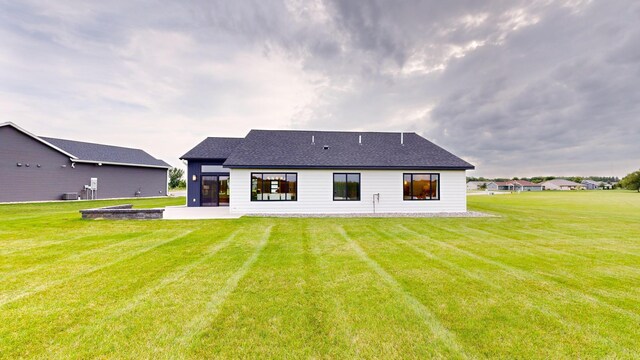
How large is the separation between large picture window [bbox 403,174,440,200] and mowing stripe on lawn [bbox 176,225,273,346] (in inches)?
443

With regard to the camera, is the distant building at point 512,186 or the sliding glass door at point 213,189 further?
the distant building at point 512,186

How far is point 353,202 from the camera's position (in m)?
14.0

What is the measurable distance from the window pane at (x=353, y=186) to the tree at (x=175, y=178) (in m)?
41.5

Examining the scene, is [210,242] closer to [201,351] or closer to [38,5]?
[201,351]

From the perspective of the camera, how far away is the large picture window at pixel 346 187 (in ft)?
46.0

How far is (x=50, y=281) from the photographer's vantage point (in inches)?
167

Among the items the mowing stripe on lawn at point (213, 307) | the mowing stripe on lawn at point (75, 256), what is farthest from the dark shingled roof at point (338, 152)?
the mowing stripe on lawn at point (213, 307)

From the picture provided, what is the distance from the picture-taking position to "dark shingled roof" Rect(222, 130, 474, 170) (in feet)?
45.3

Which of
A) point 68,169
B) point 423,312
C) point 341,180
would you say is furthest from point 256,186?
point 68,169

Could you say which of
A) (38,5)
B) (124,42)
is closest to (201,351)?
(124,42)

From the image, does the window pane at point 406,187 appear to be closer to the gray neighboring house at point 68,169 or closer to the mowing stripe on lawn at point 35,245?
the mowing stripe on lawn at point 35,245

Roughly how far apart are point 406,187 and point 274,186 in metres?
7.98

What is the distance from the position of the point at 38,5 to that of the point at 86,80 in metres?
5.10

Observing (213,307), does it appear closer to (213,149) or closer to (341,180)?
(341,180)
